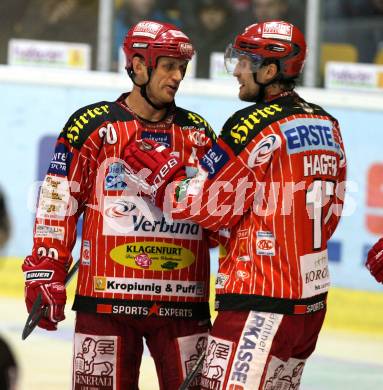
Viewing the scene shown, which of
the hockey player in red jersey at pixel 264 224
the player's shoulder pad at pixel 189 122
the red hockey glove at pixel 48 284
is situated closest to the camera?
the hockey player in red jersey at pixel 264 224

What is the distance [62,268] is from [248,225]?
0.75 m

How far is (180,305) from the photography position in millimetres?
5062

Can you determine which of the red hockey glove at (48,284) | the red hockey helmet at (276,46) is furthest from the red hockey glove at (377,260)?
the red hockey glove at (48,284)

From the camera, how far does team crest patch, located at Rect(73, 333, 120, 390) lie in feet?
16.4

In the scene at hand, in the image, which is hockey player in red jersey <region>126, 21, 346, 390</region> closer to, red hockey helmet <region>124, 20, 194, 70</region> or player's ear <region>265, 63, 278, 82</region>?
player's ear <region>265, 63, 278, 82</region>

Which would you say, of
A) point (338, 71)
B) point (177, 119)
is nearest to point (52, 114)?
point (338, 71)

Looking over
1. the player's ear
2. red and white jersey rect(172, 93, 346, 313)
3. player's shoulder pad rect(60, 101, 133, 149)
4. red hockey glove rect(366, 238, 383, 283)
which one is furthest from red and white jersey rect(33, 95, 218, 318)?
red hockey glove rect(366, 238, 383, 283)

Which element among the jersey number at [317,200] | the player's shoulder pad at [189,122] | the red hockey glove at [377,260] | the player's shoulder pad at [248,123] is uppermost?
the player's shoulder pad at [248,123]

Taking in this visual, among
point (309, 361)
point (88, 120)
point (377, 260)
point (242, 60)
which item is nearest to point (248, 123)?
point (242, 60)

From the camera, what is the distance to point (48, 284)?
16.3 feet

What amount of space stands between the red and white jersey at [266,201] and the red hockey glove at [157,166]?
4.4 inches

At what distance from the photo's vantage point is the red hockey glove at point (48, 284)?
497 cm

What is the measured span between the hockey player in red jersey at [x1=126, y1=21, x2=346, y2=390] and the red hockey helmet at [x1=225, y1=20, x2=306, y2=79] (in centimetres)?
13

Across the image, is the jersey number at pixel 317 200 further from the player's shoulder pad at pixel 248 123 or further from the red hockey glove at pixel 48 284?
the red hockey glove at pixel 48 284
